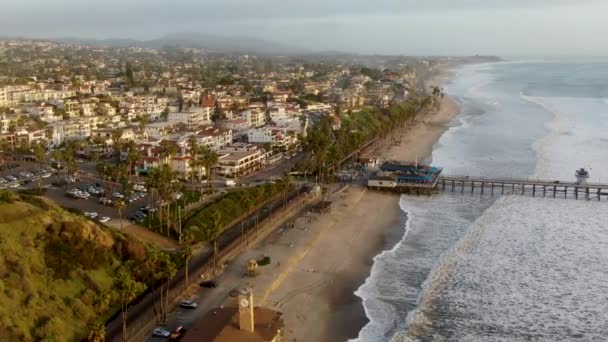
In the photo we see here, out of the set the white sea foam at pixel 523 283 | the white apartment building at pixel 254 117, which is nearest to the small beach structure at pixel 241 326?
the white sea foam at pixel 523 283

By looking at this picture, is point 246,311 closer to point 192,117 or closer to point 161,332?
point 161,332

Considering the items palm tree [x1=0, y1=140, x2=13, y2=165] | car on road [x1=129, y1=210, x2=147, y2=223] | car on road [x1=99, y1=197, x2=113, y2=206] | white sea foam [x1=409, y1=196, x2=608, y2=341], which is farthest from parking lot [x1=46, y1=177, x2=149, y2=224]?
white sea foam [x1=409, y1=196, x2=608, y2=341]

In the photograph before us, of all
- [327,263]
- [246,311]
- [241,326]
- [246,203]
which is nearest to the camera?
[246,311]

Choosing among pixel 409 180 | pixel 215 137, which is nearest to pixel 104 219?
pixel 409 180

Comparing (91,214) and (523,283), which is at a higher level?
(91,214)

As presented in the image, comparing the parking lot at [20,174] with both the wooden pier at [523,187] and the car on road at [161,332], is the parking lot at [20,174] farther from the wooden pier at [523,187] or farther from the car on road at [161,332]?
the wooden pier at [523,187]

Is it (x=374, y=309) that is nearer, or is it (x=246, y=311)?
(x=246, y=311)
